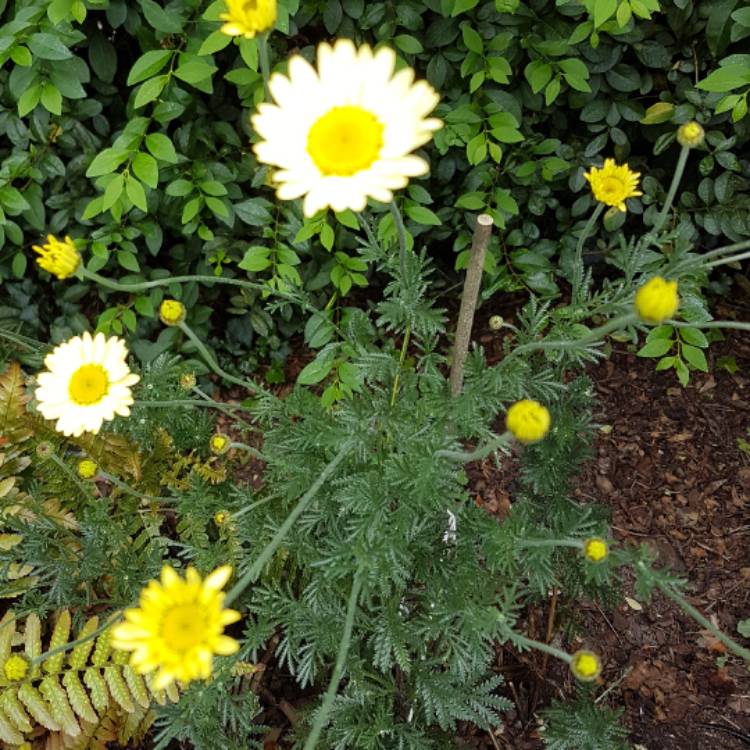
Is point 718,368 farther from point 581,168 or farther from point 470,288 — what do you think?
point 470,288

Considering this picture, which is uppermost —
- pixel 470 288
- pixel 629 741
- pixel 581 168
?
pixel 581 168

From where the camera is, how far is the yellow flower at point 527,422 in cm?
91

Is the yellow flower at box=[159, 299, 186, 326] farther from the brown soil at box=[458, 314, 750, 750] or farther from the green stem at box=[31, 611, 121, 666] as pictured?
the brown soil at box=[458, 314, 750, 750]

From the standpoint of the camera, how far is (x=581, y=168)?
194 cm

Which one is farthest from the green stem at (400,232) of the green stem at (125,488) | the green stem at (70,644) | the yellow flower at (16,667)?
the yellow flower at (16,667)

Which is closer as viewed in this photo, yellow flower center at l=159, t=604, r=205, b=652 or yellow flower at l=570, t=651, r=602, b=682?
yellow flower center at l=159, t=604, r=205, b=652

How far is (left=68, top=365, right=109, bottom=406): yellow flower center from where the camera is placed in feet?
4.02

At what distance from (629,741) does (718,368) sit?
3.27 feet

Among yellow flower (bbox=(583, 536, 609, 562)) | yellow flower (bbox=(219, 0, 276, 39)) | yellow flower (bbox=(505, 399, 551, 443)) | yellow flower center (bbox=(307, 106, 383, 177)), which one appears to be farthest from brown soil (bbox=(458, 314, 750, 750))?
yellow flower (bbox=(219, 0, 276, 39))

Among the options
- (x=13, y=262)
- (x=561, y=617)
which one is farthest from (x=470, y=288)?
(x=13, y=262)

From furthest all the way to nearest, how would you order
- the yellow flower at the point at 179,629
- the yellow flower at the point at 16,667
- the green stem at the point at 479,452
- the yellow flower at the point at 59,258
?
the yellow flower at the point at 16,667, the yellow flower at the point at 59,258, the green stem at the point at 479,452, the yellow flower at the point at 179,629

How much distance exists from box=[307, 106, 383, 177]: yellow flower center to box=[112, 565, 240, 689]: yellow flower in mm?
468

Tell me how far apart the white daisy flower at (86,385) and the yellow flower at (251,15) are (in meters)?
0.53

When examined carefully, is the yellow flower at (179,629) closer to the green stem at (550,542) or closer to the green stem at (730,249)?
the green stem at (550,542)
